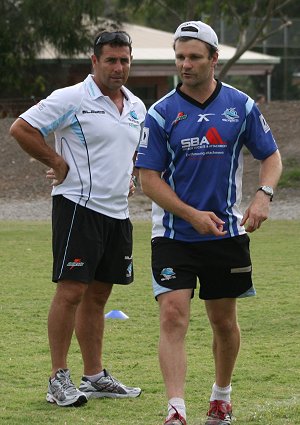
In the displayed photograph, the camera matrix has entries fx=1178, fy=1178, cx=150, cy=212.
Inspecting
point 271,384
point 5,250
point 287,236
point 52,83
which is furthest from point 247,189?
point 271,384

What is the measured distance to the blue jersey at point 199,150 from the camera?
612 centimetres

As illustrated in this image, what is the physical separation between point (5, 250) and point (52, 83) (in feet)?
68.2

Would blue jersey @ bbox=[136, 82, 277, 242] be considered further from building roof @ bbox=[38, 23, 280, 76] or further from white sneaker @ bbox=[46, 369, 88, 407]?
building roof @ bbox=[38, 23, 280, 76]

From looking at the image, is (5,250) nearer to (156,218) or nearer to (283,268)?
(283,268)

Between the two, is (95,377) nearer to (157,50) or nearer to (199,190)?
(199,190)

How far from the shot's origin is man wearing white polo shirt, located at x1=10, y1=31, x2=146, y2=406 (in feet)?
22.9

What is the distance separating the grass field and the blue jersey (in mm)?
1130

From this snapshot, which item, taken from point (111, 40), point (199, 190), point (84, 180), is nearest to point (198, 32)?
point (199, 190)

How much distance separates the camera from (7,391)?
7250 millimetres

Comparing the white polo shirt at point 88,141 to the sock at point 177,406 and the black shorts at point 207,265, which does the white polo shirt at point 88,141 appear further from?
the sock at point 177,406

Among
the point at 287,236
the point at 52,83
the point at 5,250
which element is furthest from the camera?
the point at 52,83

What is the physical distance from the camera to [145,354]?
27.9 ft

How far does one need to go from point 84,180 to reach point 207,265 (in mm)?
1155

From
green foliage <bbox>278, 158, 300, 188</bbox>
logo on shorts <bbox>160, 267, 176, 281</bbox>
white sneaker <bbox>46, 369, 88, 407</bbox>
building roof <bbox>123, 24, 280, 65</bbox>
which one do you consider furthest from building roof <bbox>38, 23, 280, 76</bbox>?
logo on shorts <bbox>160, 267, 176, 281</bbox>
